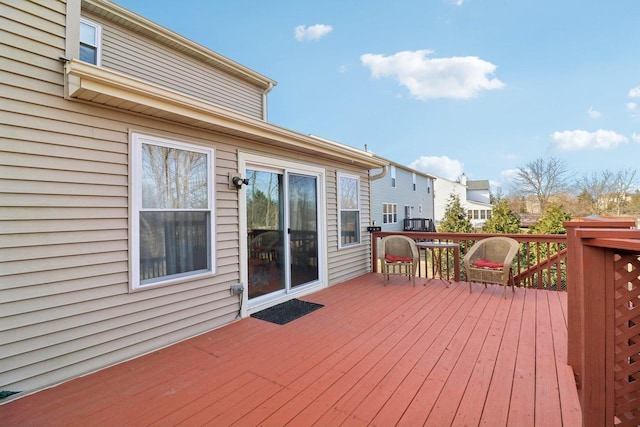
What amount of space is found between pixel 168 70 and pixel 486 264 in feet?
22.9

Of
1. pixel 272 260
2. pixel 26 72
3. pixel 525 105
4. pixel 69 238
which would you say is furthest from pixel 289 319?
pixel 525 105

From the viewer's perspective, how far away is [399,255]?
17.7 ft

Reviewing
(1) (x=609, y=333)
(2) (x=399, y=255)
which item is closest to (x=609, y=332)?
(1) (x=609, y=333)

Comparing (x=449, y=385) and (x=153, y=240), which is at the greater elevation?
(x=153, y=240)

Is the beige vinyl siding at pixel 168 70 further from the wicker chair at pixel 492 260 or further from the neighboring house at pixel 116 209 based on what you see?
the wicker chair at pixel 492 260

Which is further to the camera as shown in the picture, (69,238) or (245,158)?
(245,158)

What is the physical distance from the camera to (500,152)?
26.0m

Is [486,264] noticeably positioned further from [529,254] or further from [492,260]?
[529,254]

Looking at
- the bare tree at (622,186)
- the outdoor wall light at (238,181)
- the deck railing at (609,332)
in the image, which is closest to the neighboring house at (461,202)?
the bare tree at (622,186)

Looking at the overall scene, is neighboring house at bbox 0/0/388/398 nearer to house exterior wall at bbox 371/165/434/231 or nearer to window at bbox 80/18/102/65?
window at bbox 80/18/102/65

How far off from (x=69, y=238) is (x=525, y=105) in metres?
19.0

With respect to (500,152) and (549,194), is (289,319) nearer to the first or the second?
(549,194)

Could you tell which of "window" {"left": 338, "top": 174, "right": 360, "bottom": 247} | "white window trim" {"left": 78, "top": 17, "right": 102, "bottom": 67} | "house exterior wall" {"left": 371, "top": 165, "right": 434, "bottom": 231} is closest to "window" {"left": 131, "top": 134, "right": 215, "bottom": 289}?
"window" {"left": 338, "top": 174, "right": 360, "bottom": 247}

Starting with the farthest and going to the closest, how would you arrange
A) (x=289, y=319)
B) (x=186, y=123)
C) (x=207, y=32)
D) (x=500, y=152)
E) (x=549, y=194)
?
(x=500, y=152), (x=549, y=194), (x=207, y=32), (x=289, y=319), (x=186, y=123)
